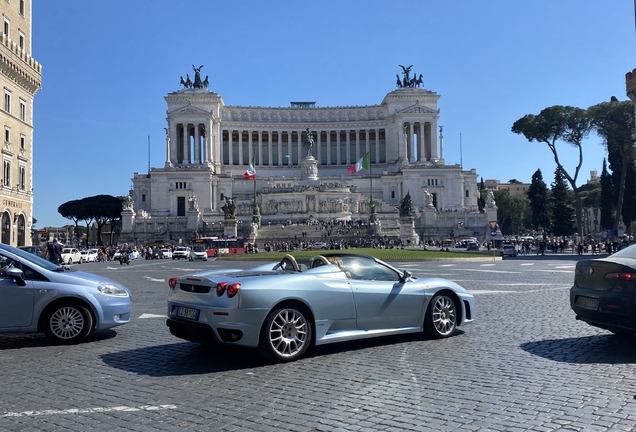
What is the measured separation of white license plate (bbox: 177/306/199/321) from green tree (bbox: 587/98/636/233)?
54.4m

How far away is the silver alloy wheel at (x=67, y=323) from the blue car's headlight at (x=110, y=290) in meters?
0.51

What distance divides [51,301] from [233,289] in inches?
144

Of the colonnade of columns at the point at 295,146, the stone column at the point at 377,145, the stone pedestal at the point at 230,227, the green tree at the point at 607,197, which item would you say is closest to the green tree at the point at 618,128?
the green tree at the point at 607,197

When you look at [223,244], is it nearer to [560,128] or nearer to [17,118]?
[17,118]

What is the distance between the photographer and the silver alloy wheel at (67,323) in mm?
9188

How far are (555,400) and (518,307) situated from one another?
7.18 m

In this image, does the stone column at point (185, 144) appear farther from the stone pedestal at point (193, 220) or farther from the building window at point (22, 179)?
the building window at point (22, 179)

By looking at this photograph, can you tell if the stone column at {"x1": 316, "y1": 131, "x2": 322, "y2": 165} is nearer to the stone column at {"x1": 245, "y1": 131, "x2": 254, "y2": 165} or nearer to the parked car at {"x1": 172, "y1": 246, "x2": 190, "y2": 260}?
the stone column at {"x1": 245, "y1": 131, "x2": 254, "y2": 165}

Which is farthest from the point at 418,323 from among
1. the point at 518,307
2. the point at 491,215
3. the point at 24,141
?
the point at 491,215

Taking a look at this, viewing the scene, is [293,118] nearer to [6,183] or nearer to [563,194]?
[563,194]

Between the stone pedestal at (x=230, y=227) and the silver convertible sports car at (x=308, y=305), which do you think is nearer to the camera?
the silver convertible sports car at (x=308, y=305)

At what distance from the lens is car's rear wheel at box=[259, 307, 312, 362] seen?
7.48 m

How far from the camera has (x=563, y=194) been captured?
2960 inches

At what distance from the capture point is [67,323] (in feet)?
30.4
